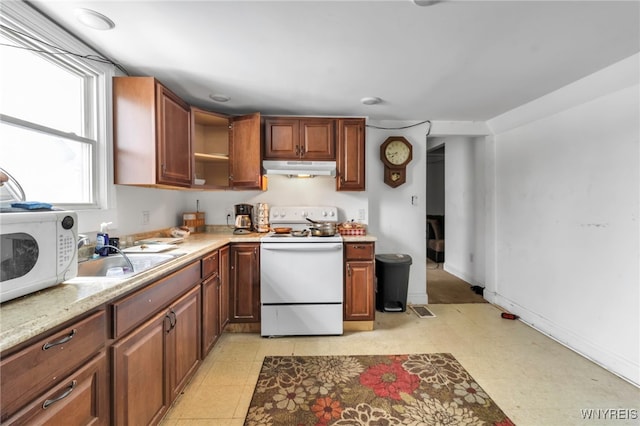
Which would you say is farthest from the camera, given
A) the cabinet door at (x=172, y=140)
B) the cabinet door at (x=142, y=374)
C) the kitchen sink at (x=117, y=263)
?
the cabinet door at (x=172, y=140)

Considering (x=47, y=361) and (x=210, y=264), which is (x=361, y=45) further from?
(x=47, y=361)

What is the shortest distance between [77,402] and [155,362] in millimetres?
469

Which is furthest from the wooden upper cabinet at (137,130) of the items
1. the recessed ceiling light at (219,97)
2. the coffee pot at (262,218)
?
the coffee pot at (262,218)

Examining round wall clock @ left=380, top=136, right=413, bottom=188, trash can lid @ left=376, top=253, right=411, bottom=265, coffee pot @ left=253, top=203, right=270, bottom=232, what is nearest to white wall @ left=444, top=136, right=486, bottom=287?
round wall clock @ left=380, top=136, right=413, bottom=188

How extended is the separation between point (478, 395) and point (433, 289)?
2.26 meters

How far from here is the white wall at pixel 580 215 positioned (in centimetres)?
194

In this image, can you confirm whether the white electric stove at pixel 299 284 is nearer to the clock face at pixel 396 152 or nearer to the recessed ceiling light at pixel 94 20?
the clock face at pixel 396 152

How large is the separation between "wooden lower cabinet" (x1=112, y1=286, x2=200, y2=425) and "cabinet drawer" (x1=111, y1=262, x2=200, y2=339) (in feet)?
0.14

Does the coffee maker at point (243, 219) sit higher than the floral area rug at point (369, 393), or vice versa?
the coffee maker at point (243, 219)

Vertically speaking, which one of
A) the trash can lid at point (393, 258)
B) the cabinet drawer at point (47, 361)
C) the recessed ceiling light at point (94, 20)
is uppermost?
the recessed ceiling light at point (94, 20)

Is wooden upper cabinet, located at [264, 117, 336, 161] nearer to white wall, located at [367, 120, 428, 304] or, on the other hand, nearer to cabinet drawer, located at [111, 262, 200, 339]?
white wall, located at [367, 120, 428, 304]

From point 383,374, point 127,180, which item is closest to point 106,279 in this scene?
point 127,180

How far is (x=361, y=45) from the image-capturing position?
5.60ft

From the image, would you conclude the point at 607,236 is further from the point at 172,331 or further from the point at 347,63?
the point at 172,331
